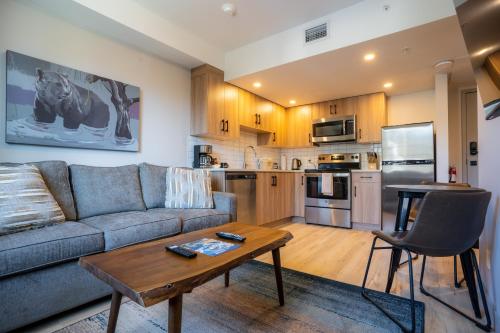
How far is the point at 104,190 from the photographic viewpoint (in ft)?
7.48

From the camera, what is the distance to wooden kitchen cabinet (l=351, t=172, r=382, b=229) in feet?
12.3

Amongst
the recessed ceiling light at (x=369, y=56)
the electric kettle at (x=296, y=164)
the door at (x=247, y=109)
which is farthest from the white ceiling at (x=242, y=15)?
the electric kettle at (x=296, y=164)

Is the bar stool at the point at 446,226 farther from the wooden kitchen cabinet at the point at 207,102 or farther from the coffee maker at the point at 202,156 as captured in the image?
the wooden kitchen cabinet at the point at 207,102

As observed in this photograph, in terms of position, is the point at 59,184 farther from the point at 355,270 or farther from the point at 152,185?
the point at 355,270

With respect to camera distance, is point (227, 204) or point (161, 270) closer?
point (161, 270)

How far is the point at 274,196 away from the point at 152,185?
6.38ft

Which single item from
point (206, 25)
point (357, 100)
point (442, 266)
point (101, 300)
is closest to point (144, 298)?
point (101, 300)

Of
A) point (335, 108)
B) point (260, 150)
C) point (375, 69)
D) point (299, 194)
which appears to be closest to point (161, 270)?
point (375, 69)

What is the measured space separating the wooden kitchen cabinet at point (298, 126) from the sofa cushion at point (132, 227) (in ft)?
10.6

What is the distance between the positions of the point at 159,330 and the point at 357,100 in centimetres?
418

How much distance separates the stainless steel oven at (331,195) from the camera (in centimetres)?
394

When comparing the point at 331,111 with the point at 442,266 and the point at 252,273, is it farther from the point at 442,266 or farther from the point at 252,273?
the point at 252,273

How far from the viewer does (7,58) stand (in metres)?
1.99

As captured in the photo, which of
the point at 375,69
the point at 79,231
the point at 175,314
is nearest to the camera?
the point at 175,314
